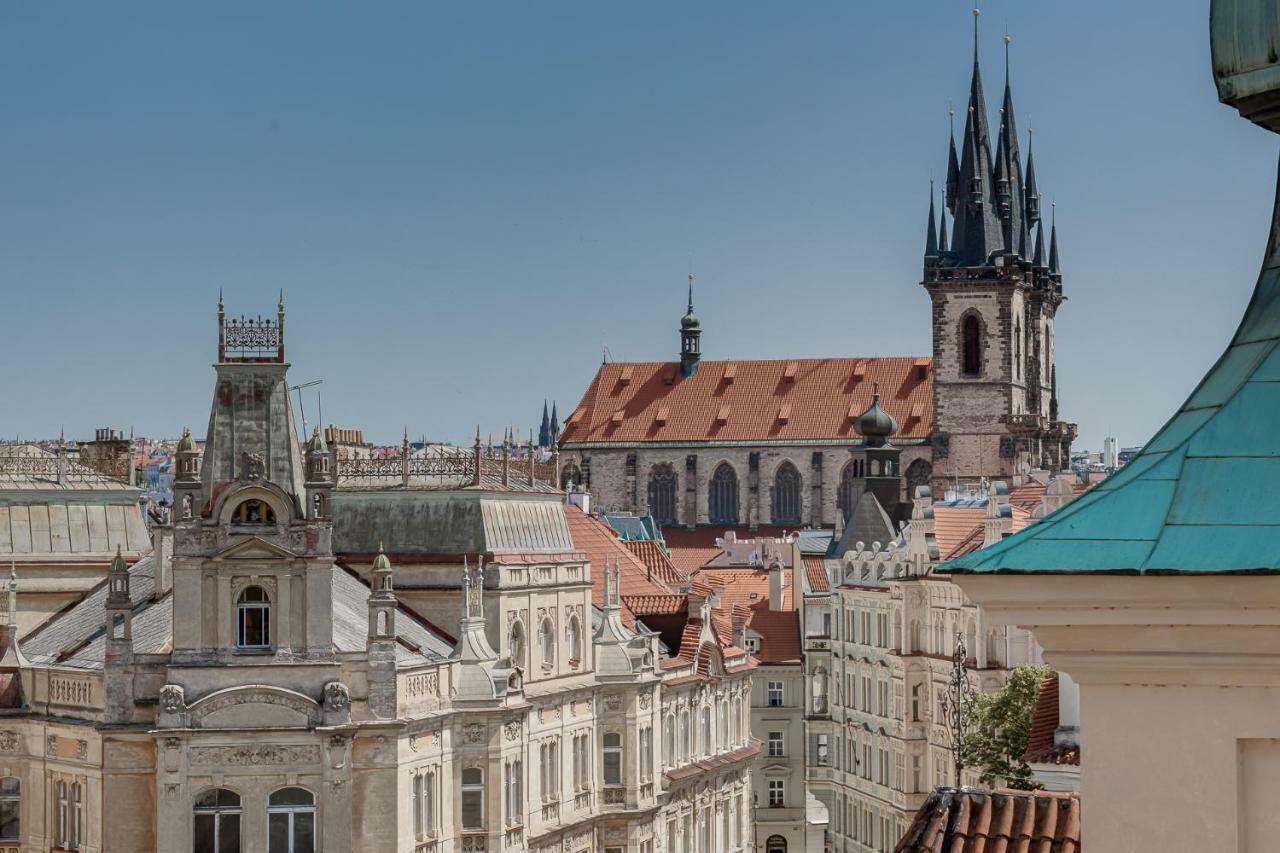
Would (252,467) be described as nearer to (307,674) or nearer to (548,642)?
(307,674)

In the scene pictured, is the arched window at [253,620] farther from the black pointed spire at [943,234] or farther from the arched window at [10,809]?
the black pointed spire at [943,234]

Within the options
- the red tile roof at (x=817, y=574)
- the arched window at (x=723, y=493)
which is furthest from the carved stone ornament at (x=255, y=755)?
the arched window at (x=723, y=493)

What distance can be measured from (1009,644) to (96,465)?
2721 centimetres

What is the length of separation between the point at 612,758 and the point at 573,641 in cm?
325

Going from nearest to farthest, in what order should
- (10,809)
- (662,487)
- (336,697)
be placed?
(336,697) → (10,809) → (662,487)

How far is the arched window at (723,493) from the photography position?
145m

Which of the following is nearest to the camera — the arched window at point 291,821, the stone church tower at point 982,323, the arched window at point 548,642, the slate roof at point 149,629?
the arched window at point 291,821

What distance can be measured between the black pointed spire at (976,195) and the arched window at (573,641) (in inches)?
3142

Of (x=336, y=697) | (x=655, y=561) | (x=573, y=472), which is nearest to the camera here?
A: (x=336, y=697)

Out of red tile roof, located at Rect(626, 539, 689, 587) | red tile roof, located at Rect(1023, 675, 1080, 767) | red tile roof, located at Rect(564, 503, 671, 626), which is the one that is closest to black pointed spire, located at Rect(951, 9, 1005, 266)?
red tile roof, located at Rect(626, 539, 689, 587)

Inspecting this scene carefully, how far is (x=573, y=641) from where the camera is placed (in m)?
54.2

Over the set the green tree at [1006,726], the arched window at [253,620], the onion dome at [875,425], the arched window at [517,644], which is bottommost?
the green tree at [1006,726]

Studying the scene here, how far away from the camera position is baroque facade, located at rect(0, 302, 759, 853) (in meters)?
41.2

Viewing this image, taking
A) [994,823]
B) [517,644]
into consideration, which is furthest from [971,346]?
[994,823]
